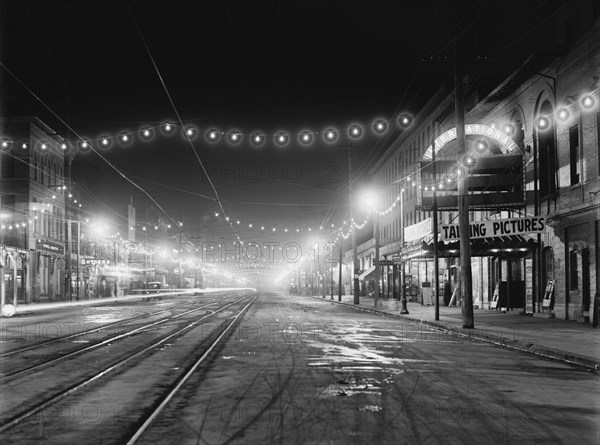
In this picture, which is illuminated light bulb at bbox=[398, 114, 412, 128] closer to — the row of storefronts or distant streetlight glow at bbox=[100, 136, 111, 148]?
the row of storefronts

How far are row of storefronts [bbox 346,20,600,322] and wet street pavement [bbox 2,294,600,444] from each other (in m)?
9.77

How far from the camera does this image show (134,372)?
13195 millimetres

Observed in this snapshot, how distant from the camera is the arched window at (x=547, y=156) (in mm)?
29172

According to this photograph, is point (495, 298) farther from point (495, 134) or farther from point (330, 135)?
point (330, 135)

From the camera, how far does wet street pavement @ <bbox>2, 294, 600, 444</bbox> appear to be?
25.7ft

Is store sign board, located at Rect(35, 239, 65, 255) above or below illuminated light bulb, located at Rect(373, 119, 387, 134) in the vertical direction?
below

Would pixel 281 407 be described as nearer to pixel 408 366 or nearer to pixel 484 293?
pixel 408 366

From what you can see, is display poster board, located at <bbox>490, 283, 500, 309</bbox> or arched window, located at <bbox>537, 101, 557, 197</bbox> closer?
arched window, located at <bbox>537, 101, 557, 197</bbox>

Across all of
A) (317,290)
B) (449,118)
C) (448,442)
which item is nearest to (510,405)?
(448,442)

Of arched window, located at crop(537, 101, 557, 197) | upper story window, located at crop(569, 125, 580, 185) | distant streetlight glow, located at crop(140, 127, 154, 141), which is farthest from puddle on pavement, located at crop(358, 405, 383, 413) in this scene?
arched window, located at crop(537, 101, 557, 197)

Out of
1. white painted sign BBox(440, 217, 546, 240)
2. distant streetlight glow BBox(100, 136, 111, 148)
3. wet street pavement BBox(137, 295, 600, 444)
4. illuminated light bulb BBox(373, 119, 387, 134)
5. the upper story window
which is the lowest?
wet street pavement BBox(137, 295, 600, 444)

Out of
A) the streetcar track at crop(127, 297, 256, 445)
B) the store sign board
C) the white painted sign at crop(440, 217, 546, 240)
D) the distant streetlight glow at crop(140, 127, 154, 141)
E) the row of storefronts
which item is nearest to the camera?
the streetcar track at crop(127, 297, 256, 445)

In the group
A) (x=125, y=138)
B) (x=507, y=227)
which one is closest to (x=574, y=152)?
(x=507, y=227)

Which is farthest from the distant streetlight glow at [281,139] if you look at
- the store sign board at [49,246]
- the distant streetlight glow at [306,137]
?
the store sign board at [49,246]
